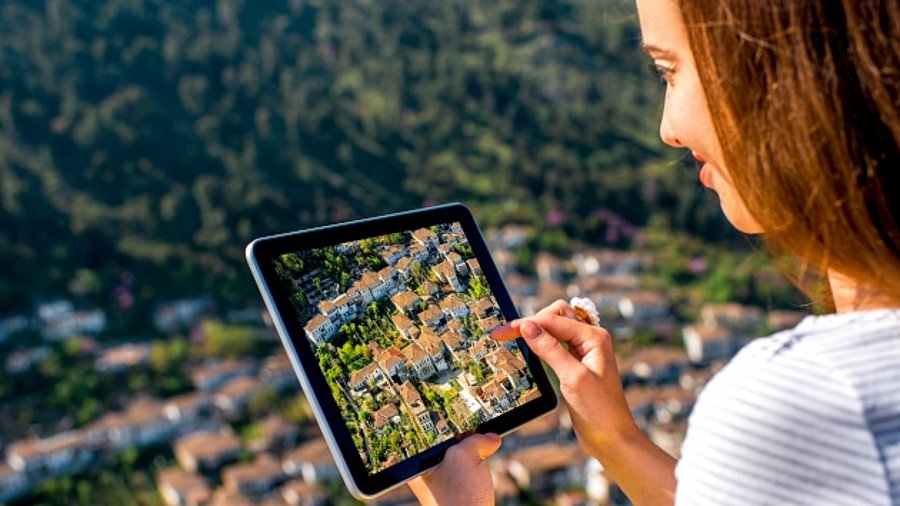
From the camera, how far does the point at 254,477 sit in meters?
13.6

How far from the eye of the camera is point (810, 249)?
60cm

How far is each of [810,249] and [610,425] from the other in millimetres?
326

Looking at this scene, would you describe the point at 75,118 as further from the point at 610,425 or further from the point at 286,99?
the point at 610,425

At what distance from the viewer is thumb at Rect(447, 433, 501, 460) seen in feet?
2.95

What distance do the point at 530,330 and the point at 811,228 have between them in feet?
1.25

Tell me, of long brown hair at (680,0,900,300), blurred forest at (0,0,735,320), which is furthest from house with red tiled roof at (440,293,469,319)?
blurred forest at (0,0,735,320)

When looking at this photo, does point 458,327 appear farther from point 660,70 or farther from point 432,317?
point 660,70

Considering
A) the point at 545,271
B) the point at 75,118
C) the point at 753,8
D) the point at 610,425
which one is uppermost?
the point at 75,118

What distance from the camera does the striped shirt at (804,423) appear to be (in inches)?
20.2

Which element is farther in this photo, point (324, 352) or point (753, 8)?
point (324, 352)

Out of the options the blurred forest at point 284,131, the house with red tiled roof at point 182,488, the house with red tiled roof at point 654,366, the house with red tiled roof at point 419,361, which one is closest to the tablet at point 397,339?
the house with red tiled roof at point 419,361

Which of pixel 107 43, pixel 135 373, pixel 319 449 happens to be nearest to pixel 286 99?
pixel 107 43

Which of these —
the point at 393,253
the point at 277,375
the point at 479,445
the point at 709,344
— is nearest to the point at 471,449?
the point at 479,445

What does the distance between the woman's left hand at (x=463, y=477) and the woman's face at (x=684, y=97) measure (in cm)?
34
